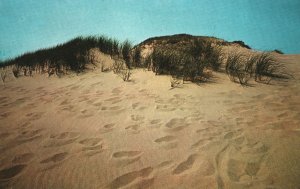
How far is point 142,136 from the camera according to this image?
323cm

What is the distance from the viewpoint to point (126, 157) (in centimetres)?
275

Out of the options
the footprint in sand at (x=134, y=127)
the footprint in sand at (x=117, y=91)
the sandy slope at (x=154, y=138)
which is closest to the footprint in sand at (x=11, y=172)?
the sandy slope at (x=154, y=138)

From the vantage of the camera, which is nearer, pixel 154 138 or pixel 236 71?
pixel 154 138

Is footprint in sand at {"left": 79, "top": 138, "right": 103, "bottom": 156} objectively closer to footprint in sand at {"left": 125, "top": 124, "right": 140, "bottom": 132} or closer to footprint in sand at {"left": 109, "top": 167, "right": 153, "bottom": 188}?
footprint in sand at {"left": 125, "top": 124, "right": 140, "bottom": 132}

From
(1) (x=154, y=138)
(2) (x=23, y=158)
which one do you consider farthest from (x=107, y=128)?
(2) (x=23, y=158)

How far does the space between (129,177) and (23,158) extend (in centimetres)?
141

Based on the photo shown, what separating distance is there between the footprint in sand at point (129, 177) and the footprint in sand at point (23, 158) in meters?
1.20

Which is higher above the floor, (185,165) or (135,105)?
(135,105)

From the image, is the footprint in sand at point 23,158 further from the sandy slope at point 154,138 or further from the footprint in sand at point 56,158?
the footprint in sand at point 56,158

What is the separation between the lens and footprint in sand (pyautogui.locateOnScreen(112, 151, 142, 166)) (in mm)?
2645

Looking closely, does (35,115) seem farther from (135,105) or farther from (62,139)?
(135,105)

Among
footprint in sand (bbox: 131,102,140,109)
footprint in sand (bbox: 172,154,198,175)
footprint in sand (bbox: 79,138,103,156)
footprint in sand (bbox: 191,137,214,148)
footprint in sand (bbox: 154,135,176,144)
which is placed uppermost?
footprint in sand (bbox: 131,102,140,109)

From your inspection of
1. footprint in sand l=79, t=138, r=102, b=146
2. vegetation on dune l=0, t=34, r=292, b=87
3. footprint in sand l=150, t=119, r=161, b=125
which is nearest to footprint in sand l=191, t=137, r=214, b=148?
footprint in sand l=150, t=119, r=161, b=125

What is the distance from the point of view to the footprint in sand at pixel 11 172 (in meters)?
2.44
